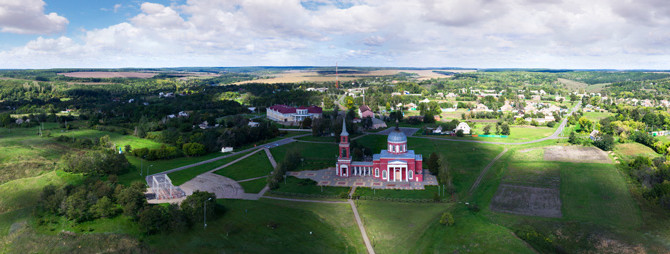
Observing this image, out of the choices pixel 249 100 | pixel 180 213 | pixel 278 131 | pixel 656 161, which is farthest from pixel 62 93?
pixel 656 161

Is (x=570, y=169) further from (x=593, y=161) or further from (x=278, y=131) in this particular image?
(x=278, y=131)

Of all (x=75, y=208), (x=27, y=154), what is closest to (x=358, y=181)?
(x=75, y=208)

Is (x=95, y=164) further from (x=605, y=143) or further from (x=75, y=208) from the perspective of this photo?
(x=605, y=143)

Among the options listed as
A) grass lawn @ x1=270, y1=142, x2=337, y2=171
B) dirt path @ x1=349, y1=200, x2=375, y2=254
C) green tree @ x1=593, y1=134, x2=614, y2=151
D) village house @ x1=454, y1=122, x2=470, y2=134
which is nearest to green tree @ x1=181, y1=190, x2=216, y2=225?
dirt path @ x1=349, y1=200, x2=375, y2=254

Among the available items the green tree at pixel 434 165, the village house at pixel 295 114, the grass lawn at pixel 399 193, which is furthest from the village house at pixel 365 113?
the grass lawn at pixel 399 193

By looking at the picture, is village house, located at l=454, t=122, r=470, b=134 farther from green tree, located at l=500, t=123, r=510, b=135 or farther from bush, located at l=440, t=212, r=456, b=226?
bush, located at l=440, t=212, r=456, b=226

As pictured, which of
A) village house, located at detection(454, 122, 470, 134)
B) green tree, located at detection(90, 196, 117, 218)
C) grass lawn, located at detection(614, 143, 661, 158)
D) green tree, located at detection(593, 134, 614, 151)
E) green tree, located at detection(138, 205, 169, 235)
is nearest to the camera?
green tree, located at detection(138, 205, 169, 235)
